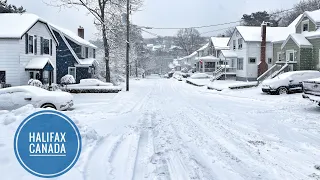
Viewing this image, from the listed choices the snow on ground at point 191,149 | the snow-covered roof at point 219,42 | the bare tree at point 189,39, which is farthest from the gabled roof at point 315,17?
the bare tree at point 189,39

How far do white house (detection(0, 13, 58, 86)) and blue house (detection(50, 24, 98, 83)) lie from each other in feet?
23.2

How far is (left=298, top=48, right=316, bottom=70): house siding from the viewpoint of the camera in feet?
115

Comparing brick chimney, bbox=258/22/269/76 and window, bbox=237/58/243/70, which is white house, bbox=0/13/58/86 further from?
window, bbox=237/58/243/70

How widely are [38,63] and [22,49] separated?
6.74ft

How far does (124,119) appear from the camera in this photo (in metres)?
14.4

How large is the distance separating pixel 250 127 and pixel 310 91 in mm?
6901

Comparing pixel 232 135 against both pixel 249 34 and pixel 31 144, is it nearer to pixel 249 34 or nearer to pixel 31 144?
pixel 31 144

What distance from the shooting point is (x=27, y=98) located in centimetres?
1725

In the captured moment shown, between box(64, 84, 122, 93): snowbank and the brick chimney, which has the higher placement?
the brick chimney

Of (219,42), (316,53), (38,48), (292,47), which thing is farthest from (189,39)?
(38,48)

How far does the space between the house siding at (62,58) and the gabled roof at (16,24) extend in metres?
8.84

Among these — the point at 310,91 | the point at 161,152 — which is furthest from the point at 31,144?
the point at 310,91

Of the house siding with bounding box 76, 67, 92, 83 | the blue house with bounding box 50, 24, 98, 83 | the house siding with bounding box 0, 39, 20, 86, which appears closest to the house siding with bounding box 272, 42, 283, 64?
the blue house with bounding box 50, 24, 98, 83

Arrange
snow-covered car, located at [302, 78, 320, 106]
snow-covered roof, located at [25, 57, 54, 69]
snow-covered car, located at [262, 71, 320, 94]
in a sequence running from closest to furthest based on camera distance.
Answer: snow-covered car, located at [302, 78, 320, 106] < snow-covered car, located at [262, 71, 320, 94] < snow-covered roof, located at [25, 57, 54, 69]
